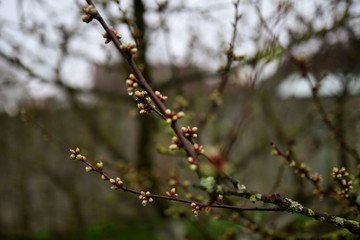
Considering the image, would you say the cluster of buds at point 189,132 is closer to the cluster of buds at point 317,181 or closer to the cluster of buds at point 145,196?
the cluster of buds at point 145,196

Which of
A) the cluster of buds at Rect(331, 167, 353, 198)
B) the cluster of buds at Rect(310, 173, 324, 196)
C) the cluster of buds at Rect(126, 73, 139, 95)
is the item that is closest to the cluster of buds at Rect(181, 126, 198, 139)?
the cluster of buds at Rect(126, 73, 139, 95)

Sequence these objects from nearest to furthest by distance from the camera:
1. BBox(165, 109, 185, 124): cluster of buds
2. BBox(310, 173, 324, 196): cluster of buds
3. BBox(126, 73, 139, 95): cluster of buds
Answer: BBox(165, 109, 185, 124): cluster of buds, BBox(126, 73, 139, 95): cluster of buds, BBox(310, 173, 324, 196): cluster of buds

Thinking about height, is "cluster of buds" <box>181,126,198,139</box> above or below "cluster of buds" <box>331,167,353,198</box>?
below

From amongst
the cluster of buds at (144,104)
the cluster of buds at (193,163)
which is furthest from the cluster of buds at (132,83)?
the cluster of buds at (193,163)

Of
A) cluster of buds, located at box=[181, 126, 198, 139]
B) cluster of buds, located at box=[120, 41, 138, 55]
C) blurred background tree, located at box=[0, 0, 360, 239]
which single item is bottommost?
cluster of buds, located at box=[181, 126, 198, 139]

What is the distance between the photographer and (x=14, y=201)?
909 centimetres

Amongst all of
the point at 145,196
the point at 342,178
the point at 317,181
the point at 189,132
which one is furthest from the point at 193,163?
the point at 317,181

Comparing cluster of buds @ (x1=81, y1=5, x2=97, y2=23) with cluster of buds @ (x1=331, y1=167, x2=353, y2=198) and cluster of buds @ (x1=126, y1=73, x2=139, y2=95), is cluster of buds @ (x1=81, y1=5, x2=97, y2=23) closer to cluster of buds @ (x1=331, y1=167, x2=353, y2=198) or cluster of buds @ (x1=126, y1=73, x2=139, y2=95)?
cluster of buds @ (x1=126, y1=73, x2=139, y2=95)

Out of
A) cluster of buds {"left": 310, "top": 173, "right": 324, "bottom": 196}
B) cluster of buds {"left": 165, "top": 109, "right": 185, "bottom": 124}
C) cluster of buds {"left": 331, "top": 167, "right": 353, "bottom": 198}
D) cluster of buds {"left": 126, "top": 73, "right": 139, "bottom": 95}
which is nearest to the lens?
cluster of buds {"left": 165, "top": 109, "right": 185, "bottom": 124}

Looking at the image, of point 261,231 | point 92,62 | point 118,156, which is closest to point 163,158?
point 118,156

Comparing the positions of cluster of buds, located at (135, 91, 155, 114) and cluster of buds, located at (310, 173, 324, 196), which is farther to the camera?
cluster of buds, located at (310, 173, 324, 196)

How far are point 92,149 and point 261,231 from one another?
6.30 m

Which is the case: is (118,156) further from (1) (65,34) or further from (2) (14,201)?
(2) (14,201)

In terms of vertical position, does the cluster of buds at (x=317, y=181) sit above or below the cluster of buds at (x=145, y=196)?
above
